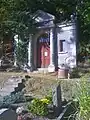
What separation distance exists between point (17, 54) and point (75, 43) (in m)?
5.43

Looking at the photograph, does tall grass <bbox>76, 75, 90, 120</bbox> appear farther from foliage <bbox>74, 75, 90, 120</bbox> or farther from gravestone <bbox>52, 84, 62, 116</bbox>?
gravestone <bbox>52, 84, 62, 116</bbox>

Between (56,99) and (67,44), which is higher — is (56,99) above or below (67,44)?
below

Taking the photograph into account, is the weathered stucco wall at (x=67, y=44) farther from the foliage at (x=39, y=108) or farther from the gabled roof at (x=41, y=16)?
the foliage at (x=39, y=108)

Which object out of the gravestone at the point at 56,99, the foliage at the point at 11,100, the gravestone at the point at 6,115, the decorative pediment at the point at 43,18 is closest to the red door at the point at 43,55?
the decorative pediment at the point at 43,18

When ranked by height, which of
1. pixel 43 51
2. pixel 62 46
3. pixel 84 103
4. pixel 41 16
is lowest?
pixel 84 103

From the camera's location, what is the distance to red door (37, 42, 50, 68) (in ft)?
99.1

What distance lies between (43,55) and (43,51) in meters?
0.33

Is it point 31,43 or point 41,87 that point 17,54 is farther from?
point 41,87

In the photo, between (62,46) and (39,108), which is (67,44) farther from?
(39,108)

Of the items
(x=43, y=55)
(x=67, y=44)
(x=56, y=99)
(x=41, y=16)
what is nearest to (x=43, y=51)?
(x=43, y=55)

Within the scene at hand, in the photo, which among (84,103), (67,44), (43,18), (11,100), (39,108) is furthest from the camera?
(43,18)

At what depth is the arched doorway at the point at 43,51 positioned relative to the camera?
30234 millimetres

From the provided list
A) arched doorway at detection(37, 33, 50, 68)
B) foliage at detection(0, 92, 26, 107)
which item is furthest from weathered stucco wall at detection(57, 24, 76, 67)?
foliage at detection(0, 92, 26, 107)

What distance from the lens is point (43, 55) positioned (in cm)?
3055
